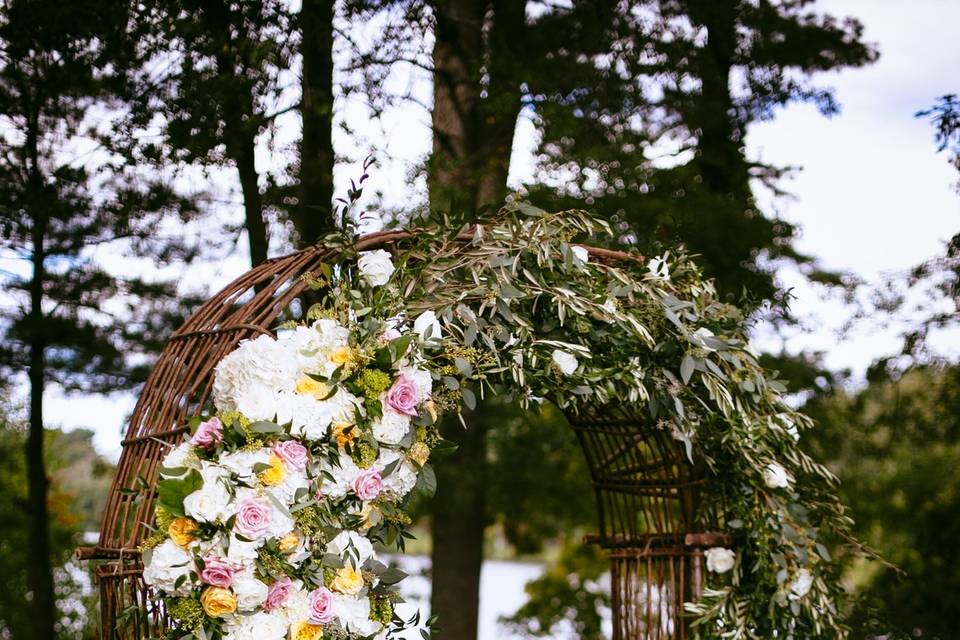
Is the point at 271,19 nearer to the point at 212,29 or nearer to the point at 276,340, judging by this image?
the point at 212,29

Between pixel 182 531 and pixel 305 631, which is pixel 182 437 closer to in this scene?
pixel 182 531

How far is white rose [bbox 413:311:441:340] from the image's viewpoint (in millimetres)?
2387

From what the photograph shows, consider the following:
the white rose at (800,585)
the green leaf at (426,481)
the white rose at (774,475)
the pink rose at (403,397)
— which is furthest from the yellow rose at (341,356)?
the white rose at (800,585)

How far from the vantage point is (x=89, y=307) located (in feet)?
19.1

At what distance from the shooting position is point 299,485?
214 cm

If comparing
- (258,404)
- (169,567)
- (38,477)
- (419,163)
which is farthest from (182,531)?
(38,477)

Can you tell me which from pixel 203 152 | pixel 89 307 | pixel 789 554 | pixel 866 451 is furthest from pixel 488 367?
pixel 866 451

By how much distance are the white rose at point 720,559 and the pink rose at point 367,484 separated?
4.63 ft

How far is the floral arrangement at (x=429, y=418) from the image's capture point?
2.09 meters

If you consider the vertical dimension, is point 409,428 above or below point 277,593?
above

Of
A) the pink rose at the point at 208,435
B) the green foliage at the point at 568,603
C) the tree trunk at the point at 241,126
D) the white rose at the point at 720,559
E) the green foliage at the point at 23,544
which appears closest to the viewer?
the pink rose at the point at 208,435

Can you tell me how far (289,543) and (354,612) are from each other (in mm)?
240

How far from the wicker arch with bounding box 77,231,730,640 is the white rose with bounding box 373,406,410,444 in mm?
379

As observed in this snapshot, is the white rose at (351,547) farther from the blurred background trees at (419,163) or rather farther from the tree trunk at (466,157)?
the tree trunk at (466,157)
